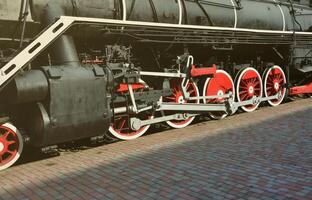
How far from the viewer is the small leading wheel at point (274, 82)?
9168mm

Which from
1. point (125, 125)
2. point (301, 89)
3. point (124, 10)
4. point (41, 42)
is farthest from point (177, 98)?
point (301, 89)

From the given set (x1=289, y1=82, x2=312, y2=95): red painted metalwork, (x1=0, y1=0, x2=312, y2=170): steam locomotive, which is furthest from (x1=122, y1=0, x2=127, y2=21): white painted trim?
(x1=289, y1=82, x2=312, y2=95): red painted metalwork

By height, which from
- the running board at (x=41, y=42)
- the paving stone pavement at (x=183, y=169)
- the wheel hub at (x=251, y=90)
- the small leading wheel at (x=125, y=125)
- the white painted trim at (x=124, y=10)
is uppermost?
the white painted trim at (x=124, y=10)

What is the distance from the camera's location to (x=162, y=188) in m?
3.99

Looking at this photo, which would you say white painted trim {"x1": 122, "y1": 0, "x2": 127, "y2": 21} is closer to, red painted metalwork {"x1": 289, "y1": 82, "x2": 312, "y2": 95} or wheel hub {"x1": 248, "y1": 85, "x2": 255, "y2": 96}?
wheel hub {"x1": 248, "y1": 85, "x2": 255, "y2": 96}

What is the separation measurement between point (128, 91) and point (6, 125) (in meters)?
1.95

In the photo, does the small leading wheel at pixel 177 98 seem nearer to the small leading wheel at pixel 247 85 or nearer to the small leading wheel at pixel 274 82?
the small leading wheel at pixel 247 85

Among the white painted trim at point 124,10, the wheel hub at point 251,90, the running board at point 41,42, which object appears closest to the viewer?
the running board at point 41,42

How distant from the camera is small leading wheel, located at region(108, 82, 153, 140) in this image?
19.9 ft

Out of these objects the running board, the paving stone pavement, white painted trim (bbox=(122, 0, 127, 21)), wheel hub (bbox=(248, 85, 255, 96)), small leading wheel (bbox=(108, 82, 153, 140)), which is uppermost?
white painted trim (bbox=(122, 0, 127, 21))

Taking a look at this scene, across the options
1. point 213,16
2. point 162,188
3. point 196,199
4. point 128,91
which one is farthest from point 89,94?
point 213,16

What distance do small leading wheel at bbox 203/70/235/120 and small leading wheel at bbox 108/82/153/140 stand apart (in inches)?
63.2

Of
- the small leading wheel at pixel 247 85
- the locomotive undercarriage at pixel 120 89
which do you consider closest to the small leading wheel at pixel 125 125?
the locomotive undercarriage at pixel 120 89

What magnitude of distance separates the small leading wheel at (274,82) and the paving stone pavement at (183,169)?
2668 millimetres
